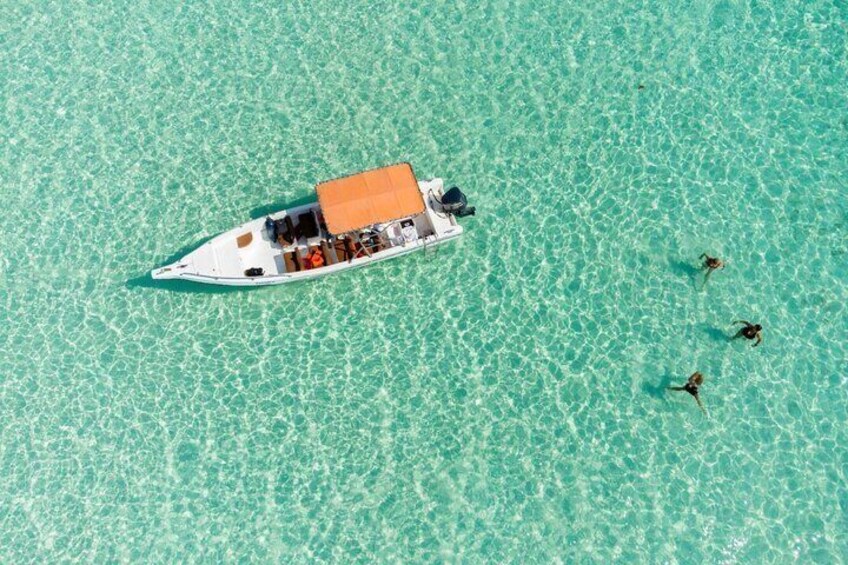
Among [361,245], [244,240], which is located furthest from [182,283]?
[361,245]

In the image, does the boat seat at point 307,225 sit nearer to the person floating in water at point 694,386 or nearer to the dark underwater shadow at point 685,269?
the dark underwater shadow at point 685,269

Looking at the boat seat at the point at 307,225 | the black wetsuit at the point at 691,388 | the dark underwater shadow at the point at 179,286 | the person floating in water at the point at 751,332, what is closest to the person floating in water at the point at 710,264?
the person floating in water at the point at 751,332

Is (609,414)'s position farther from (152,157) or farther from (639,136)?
(152,157)

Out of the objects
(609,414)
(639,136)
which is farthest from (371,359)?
(639,136)

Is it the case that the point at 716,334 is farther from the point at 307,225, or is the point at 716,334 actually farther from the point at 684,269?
the point at 307,225

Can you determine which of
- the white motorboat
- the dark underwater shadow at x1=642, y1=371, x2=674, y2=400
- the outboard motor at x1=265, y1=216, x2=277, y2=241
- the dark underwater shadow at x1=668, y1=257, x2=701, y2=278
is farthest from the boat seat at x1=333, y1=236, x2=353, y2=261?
the dark underwater shadow at x1=668, y1=257, x2=701, y2=278

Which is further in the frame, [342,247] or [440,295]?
[440,295]

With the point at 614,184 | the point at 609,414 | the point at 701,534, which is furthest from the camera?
the point at 614,184
